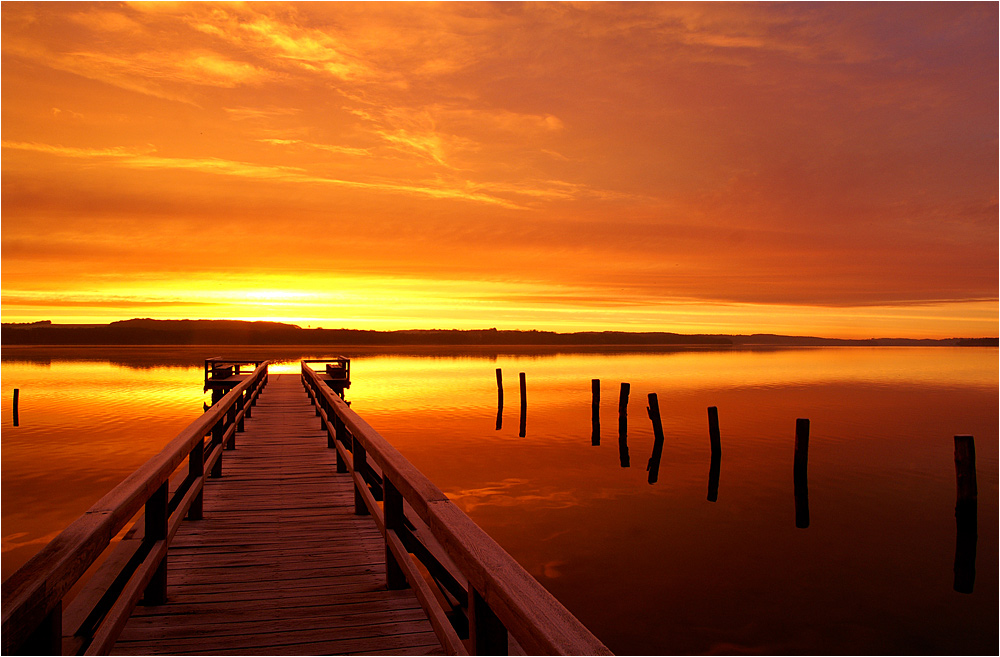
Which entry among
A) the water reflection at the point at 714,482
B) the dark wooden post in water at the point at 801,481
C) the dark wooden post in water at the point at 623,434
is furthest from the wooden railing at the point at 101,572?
the dark wooden post in water at the point at 623,434

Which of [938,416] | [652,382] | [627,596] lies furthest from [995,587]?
[652,382]

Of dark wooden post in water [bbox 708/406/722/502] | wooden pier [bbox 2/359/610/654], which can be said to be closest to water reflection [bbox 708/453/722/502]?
dark wooden post in water [bbox 708/406/722/502]

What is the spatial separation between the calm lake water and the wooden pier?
166 inches

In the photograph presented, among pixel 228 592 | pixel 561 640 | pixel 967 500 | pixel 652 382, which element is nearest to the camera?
pixel 561 640

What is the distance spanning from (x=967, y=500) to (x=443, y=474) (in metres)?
11.9

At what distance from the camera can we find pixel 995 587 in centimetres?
981

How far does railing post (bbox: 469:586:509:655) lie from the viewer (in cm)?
254

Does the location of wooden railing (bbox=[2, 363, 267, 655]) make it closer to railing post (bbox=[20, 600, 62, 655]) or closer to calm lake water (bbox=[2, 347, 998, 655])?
railing post (bbox=[20, 600, 62, 655])

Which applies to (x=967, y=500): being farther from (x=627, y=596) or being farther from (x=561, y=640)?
(x=561, y=640)

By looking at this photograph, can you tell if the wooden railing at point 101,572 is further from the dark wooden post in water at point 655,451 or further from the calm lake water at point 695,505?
the dark wooden post in water at point 655,451

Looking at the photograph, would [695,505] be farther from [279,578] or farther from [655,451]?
[279,578]

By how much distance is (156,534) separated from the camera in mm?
4227

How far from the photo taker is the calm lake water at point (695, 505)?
27.9ft

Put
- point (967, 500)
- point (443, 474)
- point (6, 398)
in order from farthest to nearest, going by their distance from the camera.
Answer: point (6, 398), point (443, 474), point (967, 500)
